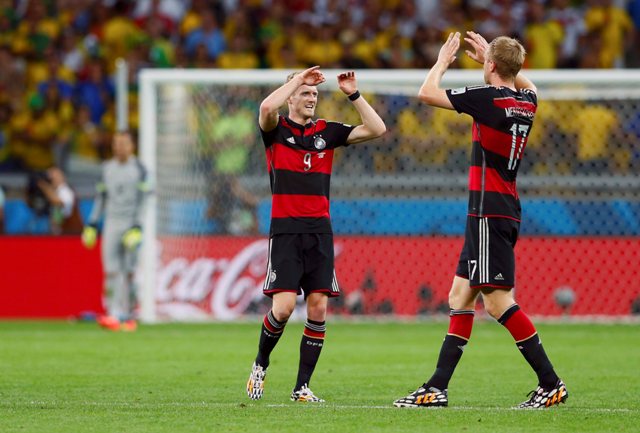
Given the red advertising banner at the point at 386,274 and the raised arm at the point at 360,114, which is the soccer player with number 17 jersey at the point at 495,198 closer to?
the raised arm at the point at 360,114

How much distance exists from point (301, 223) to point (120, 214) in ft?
25.1

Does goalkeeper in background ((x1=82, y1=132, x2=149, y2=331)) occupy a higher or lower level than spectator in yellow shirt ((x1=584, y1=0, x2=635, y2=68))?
lower

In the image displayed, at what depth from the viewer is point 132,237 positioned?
15477mm

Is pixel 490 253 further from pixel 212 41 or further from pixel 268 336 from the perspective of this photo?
pixel 212 41

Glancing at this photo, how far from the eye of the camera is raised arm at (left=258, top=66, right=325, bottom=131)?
27.2 ft

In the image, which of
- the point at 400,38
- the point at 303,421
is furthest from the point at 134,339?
the point at 400,38

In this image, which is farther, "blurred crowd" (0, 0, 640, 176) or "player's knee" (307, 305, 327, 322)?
"blurred crowd" (0, 0, 640, 176)

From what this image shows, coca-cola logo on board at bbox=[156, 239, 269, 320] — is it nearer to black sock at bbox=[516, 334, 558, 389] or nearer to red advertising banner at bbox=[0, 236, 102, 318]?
red advertising banner at bbox=[0, 236, 102, 318]

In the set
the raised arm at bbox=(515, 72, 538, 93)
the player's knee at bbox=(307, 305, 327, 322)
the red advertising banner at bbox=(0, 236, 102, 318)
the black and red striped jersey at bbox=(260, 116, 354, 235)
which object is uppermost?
the raised arm at bbox=(515, 72, 538, 93)

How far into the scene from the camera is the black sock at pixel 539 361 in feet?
26.2

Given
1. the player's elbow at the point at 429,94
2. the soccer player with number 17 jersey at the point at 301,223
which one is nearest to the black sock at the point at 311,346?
the soccer player with number 17 jersey at the point at 301,223

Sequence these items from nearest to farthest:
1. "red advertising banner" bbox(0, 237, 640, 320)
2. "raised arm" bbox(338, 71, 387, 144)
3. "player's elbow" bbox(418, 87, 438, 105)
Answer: "player's elbow" bbox(418, 87, 438, 105)
"raised arm" bbox(338, 71, 387, 144)
"red advertising banner" bbox(0, 237, 640, 320)

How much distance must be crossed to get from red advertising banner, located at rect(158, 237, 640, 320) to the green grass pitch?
2.07 ft

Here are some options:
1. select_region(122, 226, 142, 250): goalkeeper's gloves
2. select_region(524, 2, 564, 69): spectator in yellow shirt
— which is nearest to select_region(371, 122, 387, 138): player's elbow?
select_region(122, 226, 142, 250): goalkeeper's gloves
